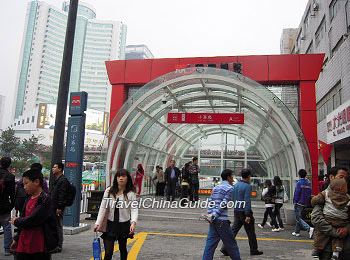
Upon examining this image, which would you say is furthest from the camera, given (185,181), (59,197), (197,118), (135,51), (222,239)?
(135,51)

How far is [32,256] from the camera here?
11.0 feet

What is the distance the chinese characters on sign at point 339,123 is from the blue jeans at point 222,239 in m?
11.1

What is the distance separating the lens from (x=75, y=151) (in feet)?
26.9

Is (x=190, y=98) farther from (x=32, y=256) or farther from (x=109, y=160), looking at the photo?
(x=32, y=256)

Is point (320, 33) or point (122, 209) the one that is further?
point (320, 33)

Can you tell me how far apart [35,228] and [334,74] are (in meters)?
20.2

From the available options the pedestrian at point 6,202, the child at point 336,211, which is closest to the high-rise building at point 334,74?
the child at point 336,211

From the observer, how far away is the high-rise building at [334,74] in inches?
617

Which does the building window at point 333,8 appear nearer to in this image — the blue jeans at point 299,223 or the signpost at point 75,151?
the blue jeans at point 299,223

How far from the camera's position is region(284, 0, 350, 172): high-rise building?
15.7 m

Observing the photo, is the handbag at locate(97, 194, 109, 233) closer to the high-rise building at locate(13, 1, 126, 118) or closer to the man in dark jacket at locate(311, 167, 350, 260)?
the man in dark jacket at locate(311, 167, 350, 260)

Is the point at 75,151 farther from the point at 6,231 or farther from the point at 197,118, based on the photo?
the point at 197,118

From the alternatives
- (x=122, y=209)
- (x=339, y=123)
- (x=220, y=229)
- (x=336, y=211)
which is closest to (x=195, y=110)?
(x=339, y=123)

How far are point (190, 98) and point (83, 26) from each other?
447 ft
